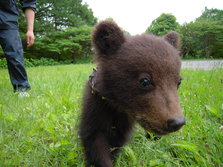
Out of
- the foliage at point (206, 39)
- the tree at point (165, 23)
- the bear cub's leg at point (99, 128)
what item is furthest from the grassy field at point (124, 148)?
the tree at point (165, 23)

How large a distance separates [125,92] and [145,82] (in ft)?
0.65

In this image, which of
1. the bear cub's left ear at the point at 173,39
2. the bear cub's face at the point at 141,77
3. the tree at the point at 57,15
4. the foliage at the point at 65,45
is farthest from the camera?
the tree at the point at 57,15

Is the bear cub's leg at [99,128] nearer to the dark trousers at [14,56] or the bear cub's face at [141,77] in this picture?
the bear cub's face at [141,77]

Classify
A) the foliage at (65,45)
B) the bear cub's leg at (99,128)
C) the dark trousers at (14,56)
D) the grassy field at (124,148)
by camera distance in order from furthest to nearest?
1. the foliage at (65,45)
2. the dark trousers at (14,56)
3. the grassy field at (124,148)
4. the bear cub's leg at (99,128)

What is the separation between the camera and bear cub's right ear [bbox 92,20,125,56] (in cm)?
203

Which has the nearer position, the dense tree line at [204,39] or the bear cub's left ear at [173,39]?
the bear cub's left ear at [173,39]

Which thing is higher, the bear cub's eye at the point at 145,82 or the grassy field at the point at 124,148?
the bear cub's eye at the point at 145,82

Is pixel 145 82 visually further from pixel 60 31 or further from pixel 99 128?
pixel 60 31

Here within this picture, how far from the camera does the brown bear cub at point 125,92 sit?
1690 mm

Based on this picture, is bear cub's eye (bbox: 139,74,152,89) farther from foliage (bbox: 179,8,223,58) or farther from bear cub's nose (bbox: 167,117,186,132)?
foliage (bbox: 179,8,223,58)

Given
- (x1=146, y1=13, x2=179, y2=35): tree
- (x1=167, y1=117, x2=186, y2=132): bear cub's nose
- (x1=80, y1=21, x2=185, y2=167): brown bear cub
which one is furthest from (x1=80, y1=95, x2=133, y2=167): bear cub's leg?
(x1=146, y1=13, x2=179, y2=35): tree

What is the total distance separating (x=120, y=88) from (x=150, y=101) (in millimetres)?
297

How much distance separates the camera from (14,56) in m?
5.23

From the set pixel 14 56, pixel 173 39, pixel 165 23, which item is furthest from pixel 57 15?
pixel 173 39
